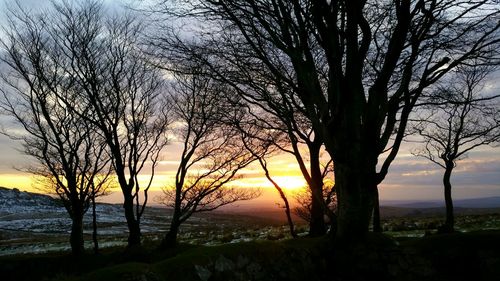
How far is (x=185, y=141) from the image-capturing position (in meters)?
19.9

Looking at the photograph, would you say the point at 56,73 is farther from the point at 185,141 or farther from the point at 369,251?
the point at 369,251

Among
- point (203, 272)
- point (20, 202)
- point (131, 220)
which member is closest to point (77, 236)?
point (131, 220)

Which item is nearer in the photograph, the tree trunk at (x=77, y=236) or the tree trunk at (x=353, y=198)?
the tree trunk at (x=353, y=198)

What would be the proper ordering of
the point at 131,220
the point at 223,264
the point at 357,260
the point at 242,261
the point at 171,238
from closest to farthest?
the point at 223,264
the point at 242,261
the point at 357,260
the point at 171,238
the point at 131,220

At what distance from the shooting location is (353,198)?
802 centimetres

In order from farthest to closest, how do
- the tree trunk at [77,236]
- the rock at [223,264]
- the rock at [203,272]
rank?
the tree trunk at [77,236] < the rock at [223,264] < the rock at [203,272]

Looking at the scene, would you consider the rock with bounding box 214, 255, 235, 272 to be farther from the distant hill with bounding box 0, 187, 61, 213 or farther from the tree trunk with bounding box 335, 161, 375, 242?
the distant hill with bounding box 0, 187, 61, 213

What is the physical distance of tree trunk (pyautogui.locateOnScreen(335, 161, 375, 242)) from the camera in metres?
7.97

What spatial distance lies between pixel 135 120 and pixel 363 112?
14195 millimetres

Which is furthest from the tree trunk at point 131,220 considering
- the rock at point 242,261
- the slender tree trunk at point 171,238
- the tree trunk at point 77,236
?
the rock at point 242,261

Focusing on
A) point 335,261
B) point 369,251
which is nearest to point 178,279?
point 335,261

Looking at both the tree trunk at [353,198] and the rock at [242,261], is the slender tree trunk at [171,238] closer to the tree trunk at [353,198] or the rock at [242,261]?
the rock at [242,261]

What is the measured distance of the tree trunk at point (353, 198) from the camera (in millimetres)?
7973

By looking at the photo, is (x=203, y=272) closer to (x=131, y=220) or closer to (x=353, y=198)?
(x=353, y=198)
